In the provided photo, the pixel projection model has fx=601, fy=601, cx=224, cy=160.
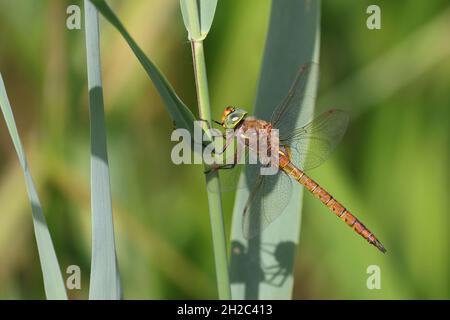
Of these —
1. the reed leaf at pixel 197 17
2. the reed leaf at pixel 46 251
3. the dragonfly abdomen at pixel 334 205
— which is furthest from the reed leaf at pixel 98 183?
the dragonfly abdomen at pixel 334 205

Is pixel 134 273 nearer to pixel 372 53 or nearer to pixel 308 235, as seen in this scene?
pixel 308 235

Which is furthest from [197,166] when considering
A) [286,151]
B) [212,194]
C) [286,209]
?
[212,194]

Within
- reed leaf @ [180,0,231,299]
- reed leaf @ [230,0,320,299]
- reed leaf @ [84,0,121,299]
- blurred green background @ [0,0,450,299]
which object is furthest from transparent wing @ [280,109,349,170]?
reed leaf @ [84,0,121,299]

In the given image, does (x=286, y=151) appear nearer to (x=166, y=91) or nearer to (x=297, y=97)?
(x=297, y=97)
